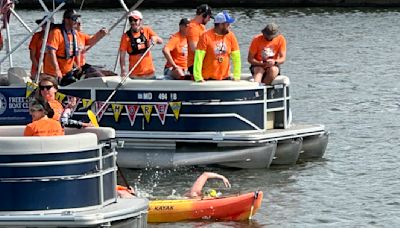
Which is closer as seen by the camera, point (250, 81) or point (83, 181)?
point (83, 181)

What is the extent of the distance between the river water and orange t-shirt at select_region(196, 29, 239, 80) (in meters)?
1.32

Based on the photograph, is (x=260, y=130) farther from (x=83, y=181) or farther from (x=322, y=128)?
(x=83, y=181)

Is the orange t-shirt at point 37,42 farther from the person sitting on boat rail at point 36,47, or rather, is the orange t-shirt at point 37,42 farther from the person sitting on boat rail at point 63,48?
the person sitting on boat rail at point 63,48

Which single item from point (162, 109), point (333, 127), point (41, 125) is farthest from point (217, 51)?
point (41, 125)

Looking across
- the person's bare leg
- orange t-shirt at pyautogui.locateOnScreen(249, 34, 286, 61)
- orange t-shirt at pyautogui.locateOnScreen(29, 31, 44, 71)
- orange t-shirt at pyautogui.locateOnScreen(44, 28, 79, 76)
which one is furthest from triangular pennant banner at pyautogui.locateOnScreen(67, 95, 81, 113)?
orange t-shirt at pyautogui.locateOnScreen(249, 34, 286, 61)

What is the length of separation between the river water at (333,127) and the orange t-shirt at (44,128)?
10.4 feet

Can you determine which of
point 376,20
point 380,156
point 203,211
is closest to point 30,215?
point 203,211

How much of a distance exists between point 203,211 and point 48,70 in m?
4.45

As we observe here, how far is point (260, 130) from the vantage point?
1808 centimetres

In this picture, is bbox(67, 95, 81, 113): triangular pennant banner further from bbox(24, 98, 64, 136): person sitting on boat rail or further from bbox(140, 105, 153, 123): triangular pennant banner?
bbox(24, 98, 64, 136): person sitting on boat rail

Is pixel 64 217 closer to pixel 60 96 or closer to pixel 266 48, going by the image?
pixel 60 96

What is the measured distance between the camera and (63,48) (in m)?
18.3

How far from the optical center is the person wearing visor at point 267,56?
60.6 feet

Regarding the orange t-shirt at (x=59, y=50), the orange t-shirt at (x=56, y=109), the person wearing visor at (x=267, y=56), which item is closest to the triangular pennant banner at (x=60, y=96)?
the orange t-shirt at (x=59, y=50)
